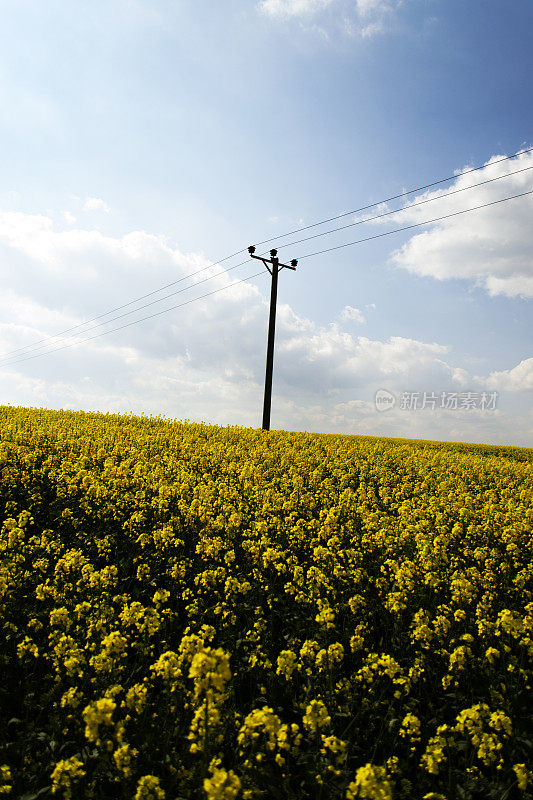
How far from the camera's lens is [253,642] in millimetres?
5035

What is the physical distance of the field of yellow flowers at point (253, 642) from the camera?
10.9ft

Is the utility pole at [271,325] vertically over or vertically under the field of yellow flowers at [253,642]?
over

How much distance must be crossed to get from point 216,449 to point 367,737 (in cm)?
963

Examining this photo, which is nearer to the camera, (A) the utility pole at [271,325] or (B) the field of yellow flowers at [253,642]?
(B) the field of yellow flowers at [253,642]

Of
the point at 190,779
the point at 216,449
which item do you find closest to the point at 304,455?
the point at 216,449

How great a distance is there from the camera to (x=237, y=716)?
3799mm

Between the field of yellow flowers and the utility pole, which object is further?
the utility pole

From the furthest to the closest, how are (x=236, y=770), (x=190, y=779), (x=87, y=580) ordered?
(x=87, y=580), (x=236, y=770), (x=190, y=779)

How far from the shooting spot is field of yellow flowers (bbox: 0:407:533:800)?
332cm

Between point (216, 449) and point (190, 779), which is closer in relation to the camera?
point (190, 779)

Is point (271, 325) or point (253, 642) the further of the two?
point (271, 325)

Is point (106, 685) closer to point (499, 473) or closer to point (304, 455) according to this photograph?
point (304, 455)

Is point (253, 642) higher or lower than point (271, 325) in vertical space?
lower

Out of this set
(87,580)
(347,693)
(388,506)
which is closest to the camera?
(347,693)
